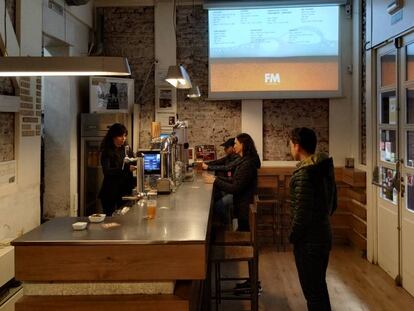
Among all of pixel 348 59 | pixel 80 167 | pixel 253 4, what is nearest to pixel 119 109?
pixel 80 167

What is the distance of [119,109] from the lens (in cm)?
608

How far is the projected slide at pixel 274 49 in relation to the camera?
628 cm

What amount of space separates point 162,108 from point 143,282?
4435 millimetres

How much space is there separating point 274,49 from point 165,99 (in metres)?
1.77

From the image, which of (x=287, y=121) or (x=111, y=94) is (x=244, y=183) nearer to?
(x=287, y=121)

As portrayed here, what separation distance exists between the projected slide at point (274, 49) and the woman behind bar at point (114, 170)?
185 centimetres

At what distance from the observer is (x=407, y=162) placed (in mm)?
4289

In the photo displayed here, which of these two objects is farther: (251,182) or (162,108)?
(162,108)

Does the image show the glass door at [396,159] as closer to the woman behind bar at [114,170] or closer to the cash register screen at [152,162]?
the cash register screen at [152,162]

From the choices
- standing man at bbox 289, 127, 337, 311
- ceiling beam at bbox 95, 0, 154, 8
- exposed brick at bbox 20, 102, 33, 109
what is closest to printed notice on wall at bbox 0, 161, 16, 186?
exposed brick at bbox 20, 102, 33, 109

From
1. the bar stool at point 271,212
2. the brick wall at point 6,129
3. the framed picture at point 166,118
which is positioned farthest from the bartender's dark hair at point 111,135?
the bar stool at point 271,212

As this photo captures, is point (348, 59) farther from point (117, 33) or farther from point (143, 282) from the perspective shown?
point (143, 282)

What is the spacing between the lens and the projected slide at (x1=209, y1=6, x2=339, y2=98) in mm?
6281

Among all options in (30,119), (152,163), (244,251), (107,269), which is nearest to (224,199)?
(152,163)
